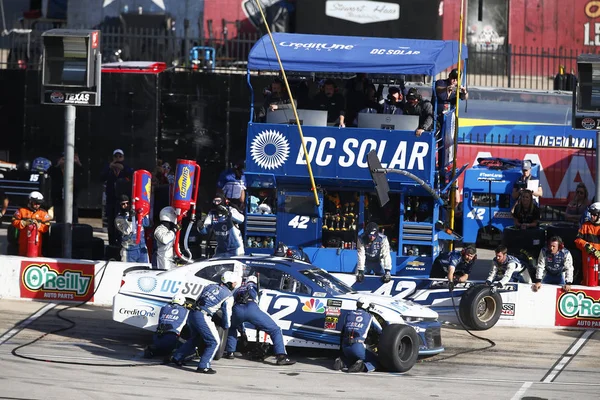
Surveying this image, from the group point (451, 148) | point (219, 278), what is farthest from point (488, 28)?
point (219, 278)

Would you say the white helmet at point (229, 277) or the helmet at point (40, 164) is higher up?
the helmet at point (40, 164)

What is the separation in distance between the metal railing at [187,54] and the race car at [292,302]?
12103 millimetres

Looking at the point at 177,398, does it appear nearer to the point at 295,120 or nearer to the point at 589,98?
the point at 295,120

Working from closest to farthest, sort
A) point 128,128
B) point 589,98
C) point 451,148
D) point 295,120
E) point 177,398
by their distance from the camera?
1. point 177,398
2. point 589,98
3. point 295,120
4. point 451,148
5. point 128,128

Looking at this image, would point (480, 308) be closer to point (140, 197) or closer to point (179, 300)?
point (179, 300)

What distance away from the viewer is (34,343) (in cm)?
1504

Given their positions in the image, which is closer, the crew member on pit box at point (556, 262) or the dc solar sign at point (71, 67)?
the crew member on pit box at point (556, 262)

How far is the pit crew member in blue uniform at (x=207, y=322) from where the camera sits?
1373 cm

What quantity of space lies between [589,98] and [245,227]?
6038mm

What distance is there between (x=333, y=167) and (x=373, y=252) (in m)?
1.65

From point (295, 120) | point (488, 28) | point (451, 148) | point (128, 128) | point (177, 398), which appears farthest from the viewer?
point (488, 28)

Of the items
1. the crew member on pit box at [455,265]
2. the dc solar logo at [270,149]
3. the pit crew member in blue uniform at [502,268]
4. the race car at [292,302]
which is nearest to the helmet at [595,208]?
the pit crew member in blue uniform at [502,268]

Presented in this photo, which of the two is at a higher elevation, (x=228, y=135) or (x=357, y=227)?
(x=228, y=135)

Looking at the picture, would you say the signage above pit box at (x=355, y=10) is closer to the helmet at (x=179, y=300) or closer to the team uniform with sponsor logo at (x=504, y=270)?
the team uniform with sponsor logo at (x=504, y=270)
